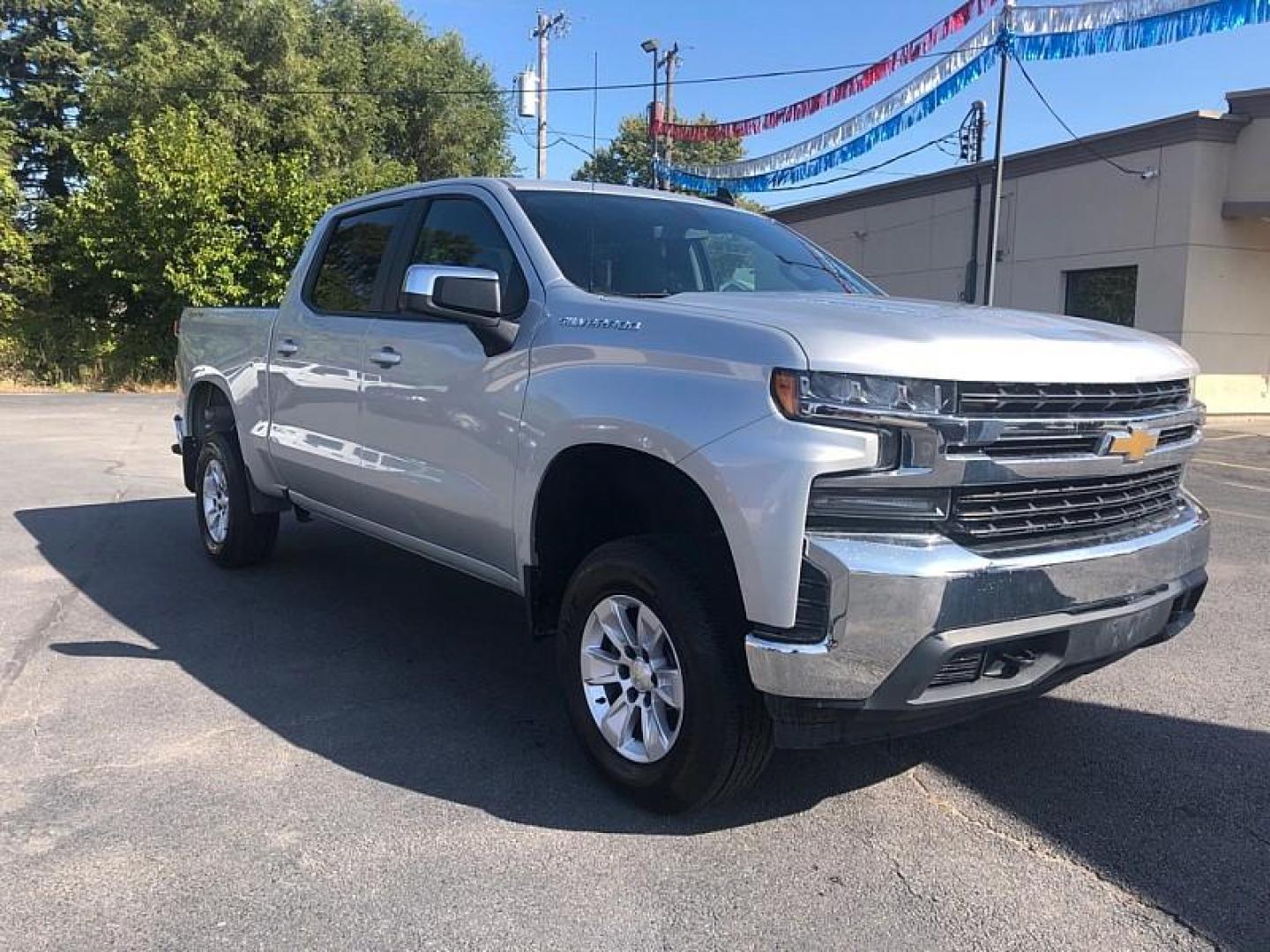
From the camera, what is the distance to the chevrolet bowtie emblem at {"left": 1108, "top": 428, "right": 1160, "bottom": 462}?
3.06 meters

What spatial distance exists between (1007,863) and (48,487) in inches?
356

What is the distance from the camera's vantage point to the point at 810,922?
8.87 ft

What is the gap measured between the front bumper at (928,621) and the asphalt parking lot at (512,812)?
22.4 inches

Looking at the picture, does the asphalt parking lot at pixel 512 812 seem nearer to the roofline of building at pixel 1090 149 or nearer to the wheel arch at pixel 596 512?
the wheel arch at pixel 596 512

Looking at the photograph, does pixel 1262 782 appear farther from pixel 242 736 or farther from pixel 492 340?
pixel 242 736

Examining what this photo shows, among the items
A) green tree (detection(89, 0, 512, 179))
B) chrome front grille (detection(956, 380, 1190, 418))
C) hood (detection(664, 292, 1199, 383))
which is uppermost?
green tree (detection(89, 0, 512, 179))

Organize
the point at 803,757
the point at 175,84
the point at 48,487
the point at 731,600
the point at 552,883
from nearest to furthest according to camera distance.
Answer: the point at 552,883
the point at 731,600
the point at 803,757
the point at 48,487
the point at 175,84

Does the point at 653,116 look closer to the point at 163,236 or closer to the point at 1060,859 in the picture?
the point at 163,236

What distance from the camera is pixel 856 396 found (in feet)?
8.94

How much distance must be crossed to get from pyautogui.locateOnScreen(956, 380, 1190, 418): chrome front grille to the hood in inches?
1.0

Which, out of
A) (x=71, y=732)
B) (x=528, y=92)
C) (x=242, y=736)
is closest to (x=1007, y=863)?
(x=242, y=736)

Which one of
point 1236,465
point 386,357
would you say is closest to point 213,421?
point 386,357

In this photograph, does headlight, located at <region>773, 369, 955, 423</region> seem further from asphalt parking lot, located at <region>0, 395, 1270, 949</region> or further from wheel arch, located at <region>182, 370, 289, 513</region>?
wheel arch, located at <region>182, 370, 289, 513</region>

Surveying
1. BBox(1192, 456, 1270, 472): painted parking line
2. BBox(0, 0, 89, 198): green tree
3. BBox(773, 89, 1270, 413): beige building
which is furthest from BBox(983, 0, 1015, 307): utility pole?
BBox(0, 0, 89, 198): green tree
